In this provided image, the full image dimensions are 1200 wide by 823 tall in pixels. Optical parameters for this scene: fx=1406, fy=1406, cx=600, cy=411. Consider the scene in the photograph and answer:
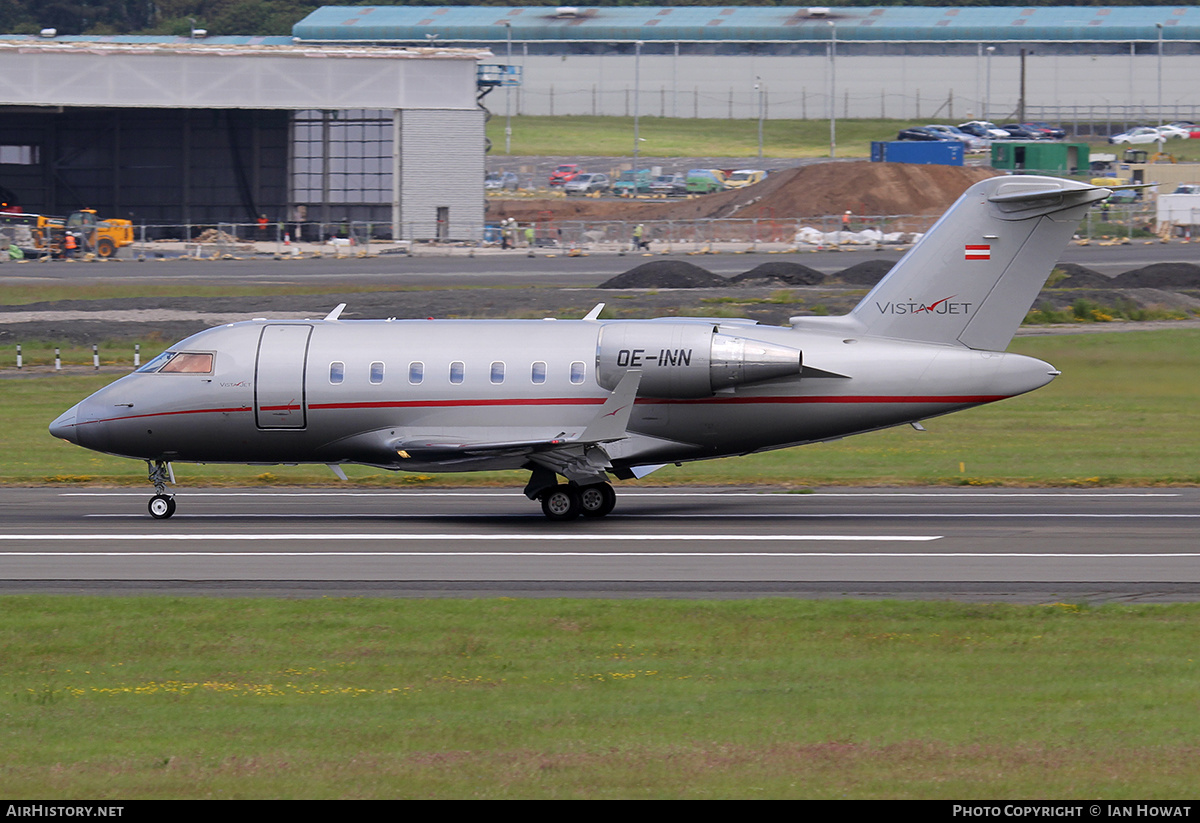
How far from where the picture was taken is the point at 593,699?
13742mm

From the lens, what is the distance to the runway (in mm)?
19938

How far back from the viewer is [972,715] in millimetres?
12820

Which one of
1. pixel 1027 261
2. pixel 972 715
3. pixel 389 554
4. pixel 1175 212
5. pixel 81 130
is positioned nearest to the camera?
pixel 972 715

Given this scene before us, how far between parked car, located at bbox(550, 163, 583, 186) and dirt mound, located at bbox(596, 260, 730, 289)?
198ft

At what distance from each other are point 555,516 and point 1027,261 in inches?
389

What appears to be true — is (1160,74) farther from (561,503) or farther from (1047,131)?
(561,503)

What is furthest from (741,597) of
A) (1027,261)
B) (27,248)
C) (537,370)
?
(27,248)

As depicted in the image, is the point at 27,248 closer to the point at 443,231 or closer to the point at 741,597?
the point at 443,231

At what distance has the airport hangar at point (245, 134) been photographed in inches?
3521

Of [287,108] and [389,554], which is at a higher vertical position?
[287,108]

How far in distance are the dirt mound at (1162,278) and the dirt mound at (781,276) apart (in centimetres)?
1334

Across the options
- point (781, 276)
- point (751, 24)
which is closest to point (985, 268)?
point (781, 276)

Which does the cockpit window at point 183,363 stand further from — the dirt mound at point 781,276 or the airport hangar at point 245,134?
the airport hangar at point 245,134

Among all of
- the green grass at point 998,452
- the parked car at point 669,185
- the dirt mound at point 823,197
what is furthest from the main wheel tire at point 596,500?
the parked car at point 669,185
